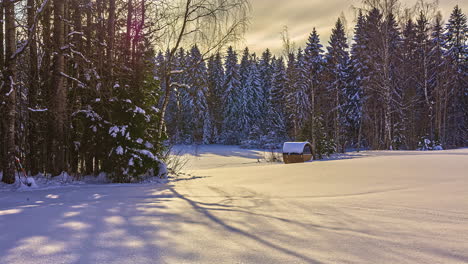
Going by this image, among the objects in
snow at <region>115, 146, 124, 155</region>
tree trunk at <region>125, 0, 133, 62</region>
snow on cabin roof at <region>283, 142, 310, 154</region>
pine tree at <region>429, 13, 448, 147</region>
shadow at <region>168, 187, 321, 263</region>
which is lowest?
shadow at <region>168, 187, 321, 263</region>

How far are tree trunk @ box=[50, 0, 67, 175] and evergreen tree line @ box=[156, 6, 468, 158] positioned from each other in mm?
12391

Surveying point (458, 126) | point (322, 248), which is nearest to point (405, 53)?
point (458, 126)

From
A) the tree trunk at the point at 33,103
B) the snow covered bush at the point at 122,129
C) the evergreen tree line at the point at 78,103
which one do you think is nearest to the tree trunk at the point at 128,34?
the evergreen tree line at the point at 78,103

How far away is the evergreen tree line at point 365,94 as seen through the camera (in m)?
21.3

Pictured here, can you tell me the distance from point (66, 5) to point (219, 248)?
7.98 meters

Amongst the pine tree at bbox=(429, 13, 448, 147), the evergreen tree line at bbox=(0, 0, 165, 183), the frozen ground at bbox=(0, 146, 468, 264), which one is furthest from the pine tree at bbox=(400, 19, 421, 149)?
the frozen ground at bbox=(0, 146, 468, 264)

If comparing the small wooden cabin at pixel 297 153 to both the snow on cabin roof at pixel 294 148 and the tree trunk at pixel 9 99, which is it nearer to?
the snow on cabin roof at pixel 294 148

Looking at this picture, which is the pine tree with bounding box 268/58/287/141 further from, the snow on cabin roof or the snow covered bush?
the snow covered bush

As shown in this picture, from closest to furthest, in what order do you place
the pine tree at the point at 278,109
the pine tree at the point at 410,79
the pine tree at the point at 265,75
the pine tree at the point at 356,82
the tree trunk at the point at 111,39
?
the tree trunk at the point at 111,39 → the pine tree at the point at 410,79 → the pine tree at the point at 356,82 → the pine tree at the point at 278,109 → the pine tree at the point at 265,75

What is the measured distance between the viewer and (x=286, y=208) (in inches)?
126

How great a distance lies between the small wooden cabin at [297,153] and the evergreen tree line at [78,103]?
22.9ft

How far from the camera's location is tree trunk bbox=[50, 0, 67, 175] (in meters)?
6.78

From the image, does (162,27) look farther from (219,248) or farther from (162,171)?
(219,248)

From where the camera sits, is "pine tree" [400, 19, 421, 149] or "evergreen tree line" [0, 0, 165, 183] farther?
"pine tree" [400, 19, 421, 149]
